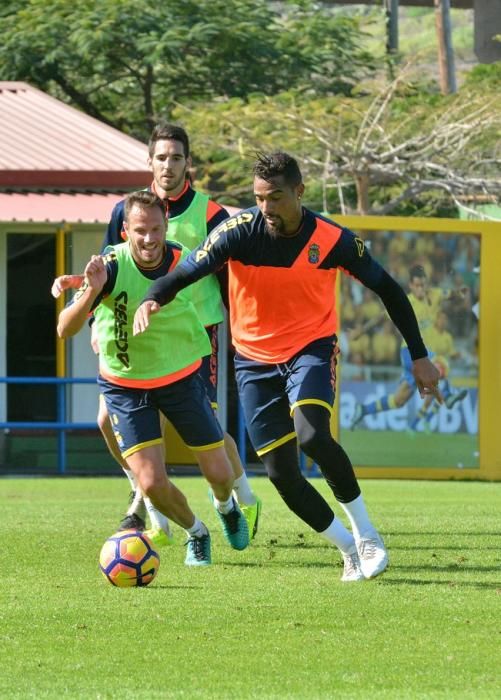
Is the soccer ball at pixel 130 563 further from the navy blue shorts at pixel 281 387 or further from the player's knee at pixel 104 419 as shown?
the player's knee at pixel 104 419

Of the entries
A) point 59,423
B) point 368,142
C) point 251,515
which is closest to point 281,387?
point 251,515

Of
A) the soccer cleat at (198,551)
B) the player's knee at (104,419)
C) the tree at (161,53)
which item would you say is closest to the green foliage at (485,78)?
the tree at (161,53)

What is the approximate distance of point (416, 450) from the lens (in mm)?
15836

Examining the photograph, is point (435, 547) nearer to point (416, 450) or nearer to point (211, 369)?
point (211, 369)

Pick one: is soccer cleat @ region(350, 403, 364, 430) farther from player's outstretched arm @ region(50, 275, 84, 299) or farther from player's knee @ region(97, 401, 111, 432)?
player's outstretched arm @ region(50, 275, 84, 299)

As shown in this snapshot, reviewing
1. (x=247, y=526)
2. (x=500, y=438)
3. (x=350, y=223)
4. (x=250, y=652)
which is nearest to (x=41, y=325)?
(x=350, y=223)

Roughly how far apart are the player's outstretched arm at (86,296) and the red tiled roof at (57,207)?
8.75 metres

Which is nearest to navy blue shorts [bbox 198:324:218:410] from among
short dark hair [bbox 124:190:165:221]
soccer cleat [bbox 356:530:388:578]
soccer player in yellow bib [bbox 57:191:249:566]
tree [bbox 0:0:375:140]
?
soccer player in yellow bib [bbox 57:191:249:566]

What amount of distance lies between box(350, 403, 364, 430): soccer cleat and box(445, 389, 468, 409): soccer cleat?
875 mm

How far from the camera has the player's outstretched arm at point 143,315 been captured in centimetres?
711

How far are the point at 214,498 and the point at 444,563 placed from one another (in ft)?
4.26

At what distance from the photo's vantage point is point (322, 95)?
28.8 m

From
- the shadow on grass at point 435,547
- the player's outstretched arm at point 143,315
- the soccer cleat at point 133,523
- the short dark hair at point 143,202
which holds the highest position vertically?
the short dark hair at point 143,202

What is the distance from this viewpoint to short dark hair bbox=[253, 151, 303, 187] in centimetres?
740
